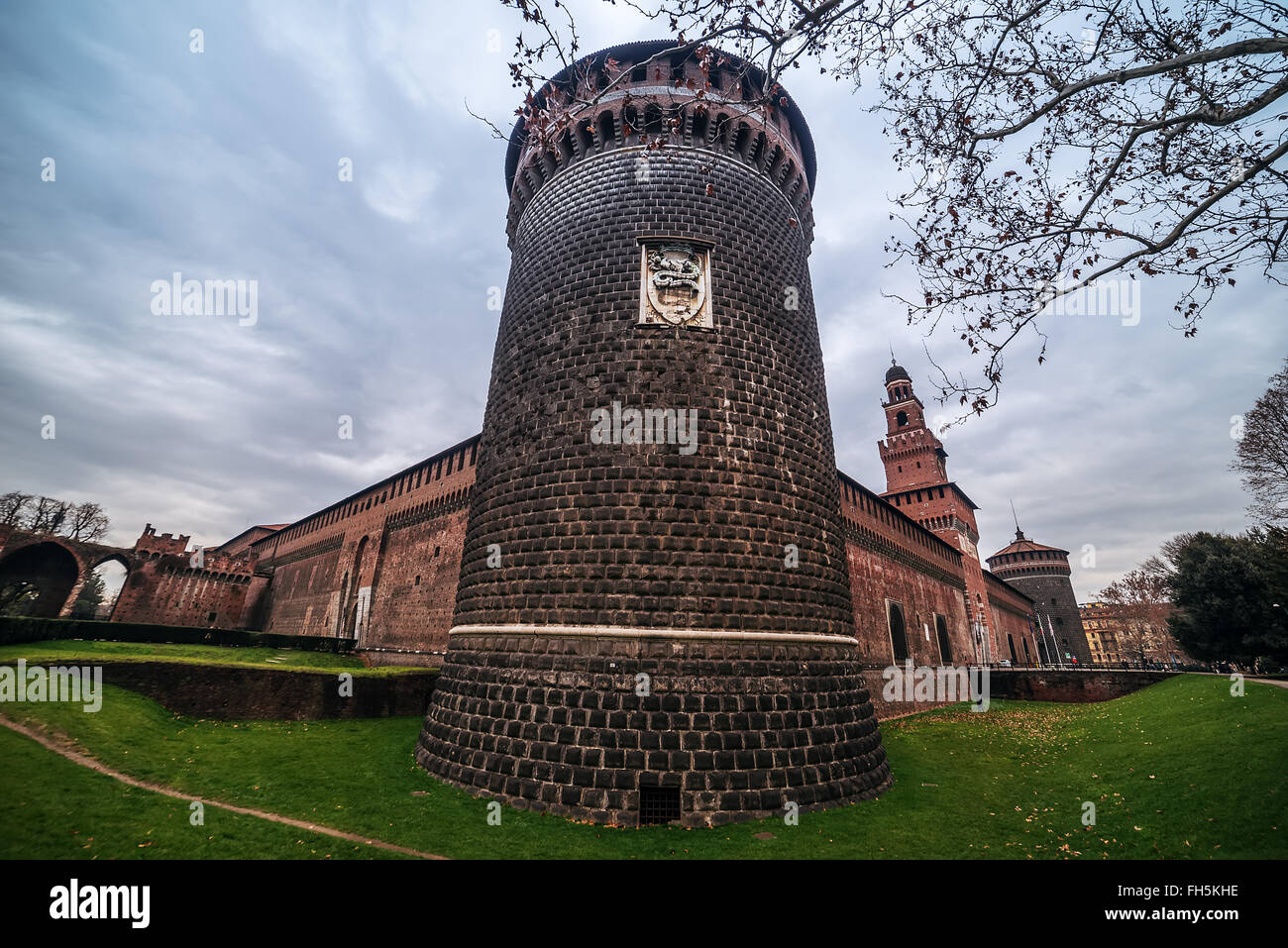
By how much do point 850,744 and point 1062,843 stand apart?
114 inches

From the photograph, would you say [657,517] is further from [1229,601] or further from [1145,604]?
[1145,604]

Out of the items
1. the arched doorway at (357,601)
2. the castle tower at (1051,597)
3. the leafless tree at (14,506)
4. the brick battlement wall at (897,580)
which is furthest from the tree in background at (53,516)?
the castle tower at (1051,597)

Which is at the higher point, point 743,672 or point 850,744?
point 743,672

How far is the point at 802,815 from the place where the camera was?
7.74 metres

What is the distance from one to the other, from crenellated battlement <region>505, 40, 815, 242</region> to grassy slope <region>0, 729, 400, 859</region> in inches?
511

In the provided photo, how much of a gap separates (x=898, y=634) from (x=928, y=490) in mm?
19988

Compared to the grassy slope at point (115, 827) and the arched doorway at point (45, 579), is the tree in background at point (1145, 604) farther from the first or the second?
the arched doorway at point (45, 579)

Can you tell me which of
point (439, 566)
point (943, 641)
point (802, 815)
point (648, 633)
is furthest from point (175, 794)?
point (943, 641)

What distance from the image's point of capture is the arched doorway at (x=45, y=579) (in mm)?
30359

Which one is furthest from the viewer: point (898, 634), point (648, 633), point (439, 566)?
point (898, 634)
